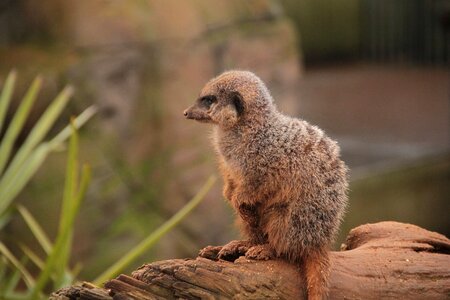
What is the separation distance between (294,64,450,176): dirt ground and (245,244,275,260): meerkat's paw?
259 cm

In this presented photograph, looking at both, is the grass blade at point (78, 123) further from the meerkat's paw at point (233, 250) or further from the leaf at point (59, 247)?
the meerkat's paw at point (233, 250)

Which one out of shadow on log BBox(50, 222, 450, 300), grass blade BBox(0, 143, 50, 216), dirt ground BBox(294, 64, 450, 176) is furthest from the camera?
dirt ground BBox(294, 64, 450, 176)

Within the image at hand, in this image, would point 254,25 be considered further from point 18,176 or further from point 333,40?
point 333,40

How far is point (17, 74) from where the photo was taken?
3.17 meters

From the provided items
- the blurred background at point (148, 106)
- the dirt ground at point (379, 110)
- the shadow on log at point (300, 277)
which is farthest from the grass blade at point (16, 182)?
the dirt ground at point (379, 110)

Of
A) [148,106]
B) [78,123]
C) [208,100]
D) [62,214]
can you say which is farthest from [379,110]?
A: [208,100]

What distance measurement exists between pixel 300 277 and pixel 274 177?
0.22 m

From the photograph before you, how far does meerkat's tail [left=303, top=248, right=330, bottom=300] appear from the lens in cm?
166

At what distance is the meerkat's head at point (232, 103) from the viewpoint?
5.69 feet

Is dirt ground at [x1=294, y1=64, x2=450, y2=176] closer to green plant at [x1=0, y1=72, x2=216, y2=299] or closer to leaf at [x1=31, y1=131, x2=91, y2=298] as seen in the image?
green plant at [x1=0, y1=72, x2=216, y2=299]

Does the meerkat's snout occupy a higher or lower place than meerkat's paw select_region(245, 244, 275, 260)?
higher

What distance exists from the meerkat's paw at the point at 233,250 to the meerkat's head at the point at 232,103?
0.25 meters

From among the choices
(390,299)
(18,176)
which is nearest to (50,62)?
(18,176)

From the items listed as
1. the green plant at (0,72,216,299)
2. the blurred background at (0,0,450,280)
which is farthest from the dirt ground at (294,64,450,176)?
the green plant at (0,72,216,299)
